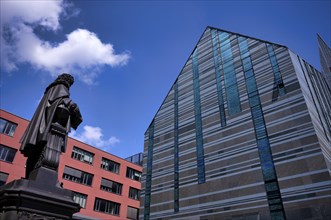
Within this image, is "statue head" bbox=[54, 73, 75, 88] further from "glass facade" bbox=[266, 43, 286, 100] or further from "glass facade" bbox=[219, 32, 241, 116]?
"glass facade" bbox=[219, 32, 241, 116]

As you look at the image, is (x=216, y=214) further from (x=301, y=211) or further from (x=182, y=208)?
(x=301, y=211)

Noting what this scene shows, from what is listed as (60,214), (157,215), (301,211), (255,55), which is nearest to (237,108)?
(255,55)

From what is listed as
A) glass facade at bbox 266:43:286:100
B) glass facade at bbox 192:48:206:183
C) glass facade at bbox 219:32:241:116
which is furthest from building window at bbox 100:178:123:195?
glass facade at bbox 266:43:286:100

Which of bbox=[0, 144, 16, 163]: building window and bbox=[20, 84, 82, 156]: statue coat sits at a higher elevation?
bbox=[0, 144, 16, 163]: building window

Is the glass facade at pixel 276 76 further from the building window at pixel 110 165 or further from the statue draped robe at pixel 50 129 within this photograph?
the building window at pixel 110 165

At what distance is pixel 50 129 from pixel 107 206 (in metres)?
37.4

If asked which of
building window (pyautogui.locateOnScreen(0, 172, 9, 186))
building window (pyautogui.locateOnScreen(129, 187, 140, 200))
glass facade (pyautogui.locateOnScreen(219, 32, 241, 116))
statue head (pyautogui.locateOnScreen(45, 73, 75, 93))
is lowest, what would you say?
statue head (pyautogui.locateOnScreen(45, 73, 75, 93))

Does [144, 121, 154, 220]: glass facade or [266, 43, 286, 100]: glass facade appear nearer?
[266, 43, 286, 100]: glass facade

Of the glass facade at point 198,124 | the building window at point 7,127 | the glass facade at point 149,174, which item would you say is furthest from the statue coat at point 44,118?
the building window at point 7,127

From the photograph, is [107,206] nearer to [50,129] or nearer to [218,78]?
[218,78]

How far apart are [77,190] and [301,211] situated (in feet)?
96.4

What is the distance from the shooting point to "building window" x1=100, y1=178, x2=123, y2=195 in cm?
4038

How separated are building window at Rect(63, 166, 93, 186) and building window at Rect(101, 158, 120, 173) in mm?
3395

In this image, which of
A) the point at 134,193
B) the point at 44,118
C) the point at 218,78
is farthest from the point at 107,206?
the point at 44,118
